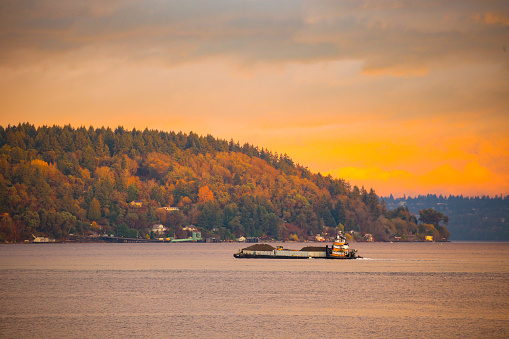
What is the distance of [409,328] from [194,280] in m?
60.6

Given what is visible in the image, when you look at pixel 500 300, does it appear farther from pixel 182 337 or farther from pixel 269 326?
pixel 182 337

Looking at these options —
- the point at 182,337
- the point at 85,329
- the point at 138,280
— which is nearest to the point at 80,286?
the point at 138,280

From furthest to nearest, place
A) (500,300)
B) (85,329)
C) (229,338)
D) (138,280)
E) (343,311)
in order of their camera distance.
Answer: (138,280)
(500,300)
(343,311)
(85,329)
(229,338)

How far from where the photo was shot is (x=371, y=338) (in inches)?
2382

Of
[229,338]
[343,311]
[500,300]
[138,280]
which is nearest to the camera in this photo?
[229,338]

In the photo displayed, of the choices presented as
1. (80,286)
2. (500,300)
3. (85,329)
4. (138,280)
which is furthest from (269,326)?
(138,280)

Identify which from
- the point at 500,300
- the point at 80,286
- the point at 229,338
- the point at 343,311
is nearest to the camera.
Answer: the point at 229,338

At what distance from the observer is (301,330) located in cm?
6425

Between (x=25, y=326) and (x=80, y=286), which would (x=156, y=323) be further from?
(x=80, y=286)

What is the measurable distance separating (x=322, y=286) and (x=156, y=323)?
44.8 m

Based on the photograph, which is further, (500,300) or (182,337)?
(500,300)

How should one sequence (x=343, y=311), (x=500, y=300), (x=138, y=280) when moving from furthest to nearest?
(x=138, y=280)
(x=500, y=300)
(x=343, y=311)

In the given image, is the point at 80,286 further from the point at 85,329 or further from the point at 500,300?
the point at 500,300

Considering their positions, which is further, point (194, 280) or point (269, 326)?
point (194, 280)
